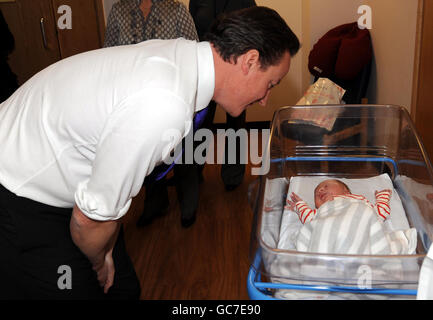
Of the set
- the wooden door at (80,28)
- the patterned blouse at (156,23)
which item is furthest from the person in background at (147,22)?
the wooden door at (80,28)

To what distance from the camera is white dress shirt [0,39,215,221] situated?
0.96 m

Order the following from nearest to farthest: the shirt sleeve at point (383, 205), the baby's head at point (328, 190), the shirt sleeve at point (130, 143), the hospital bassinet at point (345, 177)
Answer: the shirt sleeve at point (130, 143) < the hospital bassinet at point (345, 177) < the shirt sleeve at point (383, 205) < the baby's head at point (328, 190)

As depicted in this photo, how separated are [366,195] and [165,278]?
1.02 metres

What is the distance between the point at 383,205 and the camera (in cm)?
176

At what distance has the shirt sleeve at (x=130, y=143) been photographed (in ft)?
3.11

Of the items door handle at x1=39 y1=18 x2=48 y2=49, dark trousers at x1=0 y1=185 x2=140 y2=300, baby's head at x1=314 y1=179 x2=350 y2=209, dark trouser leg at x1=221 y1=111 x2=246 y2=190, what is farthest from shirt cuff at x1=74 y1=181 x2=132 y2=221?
door handle at x1=39 y1=18 x2=48 y2=49

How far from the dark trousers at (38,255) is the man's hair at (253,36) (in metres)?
0.59

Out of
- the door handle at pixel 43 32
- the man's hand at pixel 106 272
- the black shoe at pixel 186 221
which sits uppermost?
the door handle at pixel 43 32

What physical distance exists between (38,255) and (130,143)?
0.47 metres

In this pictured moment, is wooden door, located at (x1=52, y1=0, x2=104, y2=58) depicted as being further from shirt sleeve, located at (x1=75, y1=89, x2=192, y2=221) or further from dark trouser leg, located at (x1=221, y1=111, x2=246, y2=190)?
shirt sleeve, located at (x1=75, y1=89, x2=192, y2=221)

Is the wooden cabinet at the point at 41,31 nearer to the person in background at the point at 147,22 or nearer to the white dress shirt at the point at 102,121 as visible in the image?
the person in background at the point at 147,22

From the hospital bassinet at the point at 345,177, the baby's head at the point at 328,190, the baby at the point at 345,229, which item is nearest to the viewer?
the hospital bassinet at the point at 345,177

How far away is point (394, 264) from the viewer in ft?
3.48
